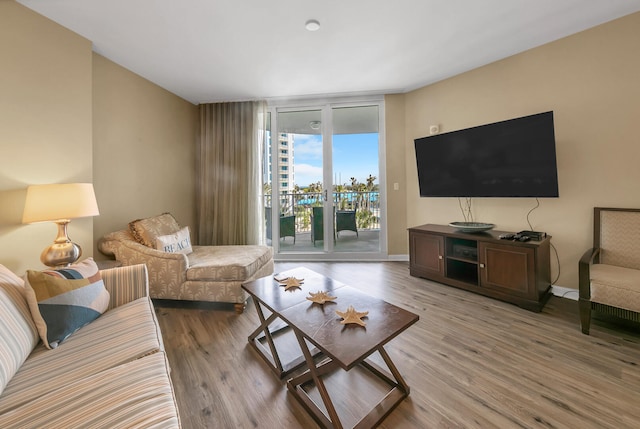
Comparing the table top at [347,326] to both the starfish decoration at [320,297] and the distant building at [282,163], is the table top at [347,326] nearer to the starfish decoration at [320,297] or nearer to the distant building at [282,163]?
the starfish decoration at [320,297]

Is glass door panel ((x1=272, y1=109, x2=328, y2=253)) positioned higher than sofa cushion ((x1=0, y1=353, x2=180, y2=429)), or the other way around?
glass door panel ((x1=272, y1=109, x2=328, y2=253))

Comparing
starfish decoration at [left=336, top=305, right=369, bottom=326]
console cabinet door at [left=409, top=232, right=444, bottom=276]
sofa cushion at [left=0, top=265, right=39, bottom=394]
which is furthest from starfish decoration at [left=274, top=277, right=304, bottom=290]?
console cabinet door at [left=409, top=232, right=444, bottom=276]

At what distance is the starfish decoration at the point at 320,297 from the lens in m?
1.54

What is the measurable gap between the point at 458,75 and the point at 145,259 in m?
4.14

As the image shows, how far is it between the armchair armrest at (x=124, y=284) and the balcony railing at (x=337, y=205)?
250 cm

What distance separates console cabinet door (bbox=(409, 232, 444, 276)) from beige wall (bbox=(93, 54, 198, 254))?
10.9 feet

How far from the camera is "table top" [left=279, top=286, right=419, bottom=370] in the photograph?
1077 mm

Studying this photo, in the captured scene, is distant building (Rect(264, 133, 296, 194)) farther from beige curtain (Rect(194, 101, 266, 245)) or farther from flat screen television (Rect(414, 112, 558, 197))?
flat screen television (Rect(414, 112, 558, 197))

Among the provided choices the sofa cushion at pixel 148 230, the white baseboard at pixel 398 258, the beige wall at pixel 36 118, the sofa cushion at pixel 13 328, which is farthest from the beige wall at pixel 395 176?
the sofa cushion at pixel 13 328

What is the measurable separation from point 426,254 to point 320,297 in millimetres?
Answer: 1944

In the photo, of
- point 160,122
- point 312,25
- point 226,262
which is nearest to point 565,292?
point 226,262

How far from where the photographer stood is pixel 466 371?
5.01 ft

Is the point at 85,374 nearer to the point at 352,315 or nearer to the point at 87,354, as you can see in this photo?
the point at 87,354

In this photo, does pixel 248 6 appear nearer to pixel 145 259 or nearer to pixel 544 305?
pixel 145 259
